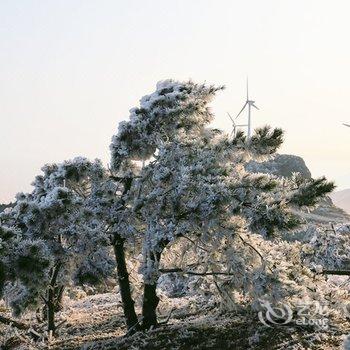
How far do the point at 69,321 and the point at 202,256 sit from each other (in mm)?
11185

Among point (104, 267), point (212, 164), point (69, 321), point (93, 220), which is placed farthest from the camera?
point (69, 321)

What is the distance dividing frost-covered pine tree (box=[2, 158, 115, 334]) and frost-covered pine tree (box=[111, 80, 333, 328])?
1.10m

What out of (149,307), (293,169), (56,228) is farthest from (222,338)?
(293,169)

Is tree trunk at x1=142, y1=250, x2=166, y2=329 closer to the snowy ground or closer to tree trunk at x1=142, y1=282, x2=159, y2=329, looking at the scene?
tree trunk at x1=142, y1=282, x2=159, y2=329

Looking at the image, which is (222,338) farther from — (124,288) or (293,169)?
(293,169)

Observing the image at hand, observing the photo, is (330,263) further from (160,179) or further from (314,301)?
(160,179)

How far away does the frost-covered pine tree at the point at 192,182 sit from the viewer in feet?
43.2

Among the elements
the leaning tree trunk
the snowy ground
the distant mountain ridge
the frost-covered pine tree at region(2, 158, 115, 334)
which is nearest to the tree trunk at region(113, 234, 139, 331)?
the leaning tree trunk

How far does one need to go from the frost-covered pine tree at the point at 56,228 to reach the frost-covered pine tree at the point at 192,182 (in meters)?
1.10

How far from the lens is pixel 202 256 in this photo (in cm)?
1797

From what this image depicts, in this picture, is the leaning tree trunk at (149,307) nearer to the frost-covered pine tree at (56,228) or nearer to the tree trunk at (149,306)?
the tree trunk at (149,306)

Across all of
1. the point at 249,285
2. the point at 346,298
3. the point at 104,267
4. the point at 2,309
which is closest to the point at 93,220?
the point at 249,285

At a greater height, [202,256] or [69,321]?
[202,256]

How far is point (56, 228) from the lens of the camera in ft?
47.0
